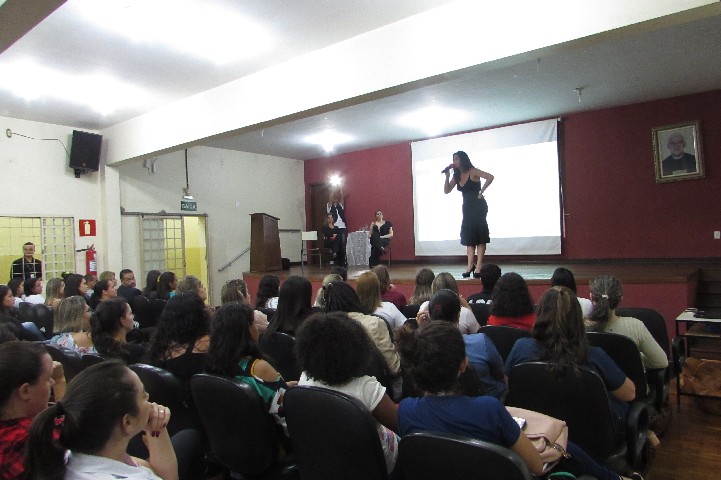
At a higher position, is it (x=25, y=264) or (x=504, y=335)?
(x=25, y=264)

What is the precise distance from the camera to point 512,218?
29.2 ft

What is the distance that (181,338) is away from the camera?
2180mm

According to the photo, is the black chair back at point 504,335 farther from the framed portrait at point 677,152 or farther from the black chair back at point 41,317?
the framed portrait at point 677,152

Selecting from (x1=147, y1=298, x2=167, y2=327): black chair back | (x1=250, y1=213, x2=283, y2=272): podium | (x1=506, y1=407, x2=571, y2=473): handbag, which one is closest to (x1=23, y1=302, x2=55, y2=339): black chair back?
(x1=147, y1=298, x2=167, y2=327): black chair back

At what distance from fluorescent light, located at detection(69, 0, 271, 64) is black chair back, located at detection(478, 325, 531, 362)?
10.8ft

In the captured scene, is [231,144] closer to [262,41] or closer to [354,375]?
[262,41]

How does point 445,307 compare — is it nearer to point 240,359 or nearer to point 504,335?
point 504,335

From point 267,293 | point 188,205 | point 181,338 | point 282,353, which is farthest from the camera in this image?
point 188,205

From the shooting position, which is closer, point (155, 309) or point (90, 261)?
point (155, 309)

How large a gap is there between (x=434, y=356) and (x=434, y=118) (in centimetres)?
727

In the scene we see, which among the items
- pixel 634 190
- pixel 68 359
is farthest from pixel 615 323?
pixel 634 190

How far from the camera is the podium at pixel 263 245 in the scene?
9.05 meters

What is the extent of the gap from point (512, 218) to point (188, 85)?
589 centimetres

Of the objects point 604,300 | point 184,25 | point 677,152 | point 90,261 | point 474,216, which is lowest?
point 604,300
